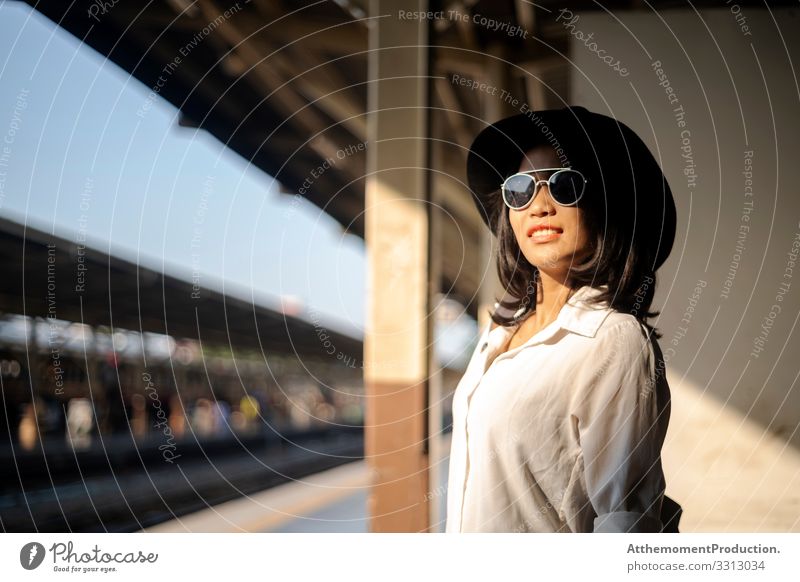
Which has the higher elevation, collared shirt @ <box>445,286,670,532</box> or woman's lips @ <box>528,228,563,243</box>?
woman's lips @ <box>528,228,563,243</box>

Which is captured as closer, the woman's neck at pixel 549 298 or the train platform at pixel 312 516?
the woman's neck at pixel 549 298

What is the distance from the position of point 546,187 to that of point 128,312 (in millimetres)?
20293

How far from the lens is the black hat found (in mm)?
4324

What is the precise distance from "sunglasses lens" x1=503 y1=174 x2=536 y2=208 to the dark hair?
8 centimetres

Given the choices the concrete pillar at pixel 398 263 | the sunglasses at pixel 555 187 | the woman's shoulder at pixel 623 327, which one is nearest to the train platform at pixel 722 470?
the concrete pillar at pixel 398 263

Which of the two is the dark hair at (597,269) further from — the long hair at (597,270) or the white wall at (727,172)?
the white wall at (727,172)

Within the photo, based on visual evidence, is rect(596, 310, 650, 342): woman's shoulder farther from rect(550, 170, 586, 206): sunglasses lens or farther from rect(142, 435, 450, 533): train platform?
rect(142, 435, 450, 533): train platform

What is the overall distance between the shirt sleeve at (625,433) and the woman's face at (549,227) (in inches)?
16.9

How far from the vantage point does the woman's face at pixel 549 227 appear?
14.1ft

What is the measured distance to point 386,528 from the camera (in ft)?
15.7

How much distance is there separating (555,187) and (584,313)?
0.63 metres

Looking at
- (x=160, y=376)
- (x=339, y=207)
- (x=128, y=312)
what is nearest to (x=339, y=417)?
(x=160, y=376)

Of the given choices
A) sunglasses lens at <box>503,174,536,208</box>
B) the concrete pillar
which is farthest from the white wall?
the concrete pillar
